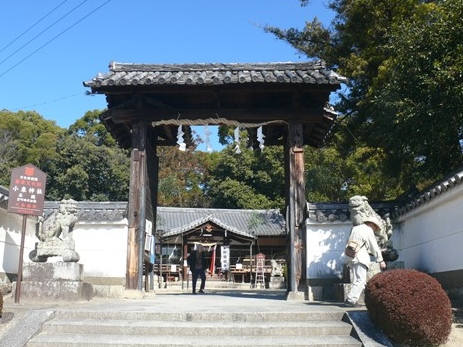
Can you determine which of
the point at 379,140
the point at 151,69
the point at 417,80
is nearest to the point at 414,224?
A: the point at 417,80

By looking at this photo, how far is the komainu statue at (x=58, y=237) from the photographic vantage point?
9.83 m

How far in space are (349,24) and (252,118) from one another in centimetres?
634

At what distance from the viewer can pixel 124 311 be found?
24.6 feet

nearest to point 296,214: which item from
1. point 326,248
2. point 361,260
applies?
point 326,248

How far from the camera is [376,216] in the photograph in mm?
10047

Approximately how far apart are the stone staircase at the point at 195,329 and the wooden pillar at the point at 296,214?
353 centimetres

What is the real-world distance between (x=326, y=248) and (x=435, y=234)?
94.0 inches

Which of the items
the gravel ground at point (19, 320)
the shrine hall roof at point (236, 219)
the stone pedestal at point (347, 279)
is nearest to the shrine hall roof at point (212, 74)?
the stone pedestal at point (347, 279)

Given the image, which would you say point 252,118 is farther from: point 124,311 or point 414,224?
point 124,311

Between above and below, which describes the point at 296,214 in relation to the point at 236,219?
below

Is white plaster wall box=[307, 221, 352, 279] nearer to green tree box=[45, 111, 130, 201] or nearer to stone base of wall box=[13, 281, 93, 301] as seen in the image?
stone base of wall box=[13, 281, 93, 301]

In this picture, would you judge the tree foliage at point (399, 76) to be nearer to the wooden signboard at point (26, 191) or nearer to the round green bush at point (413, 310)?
the round green bush at point (413, 310)

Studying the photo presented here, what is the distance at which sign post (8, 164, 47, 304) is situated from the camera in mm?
9180

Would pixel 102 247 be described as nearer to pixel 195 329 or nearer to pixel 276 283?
pixel 195 329
